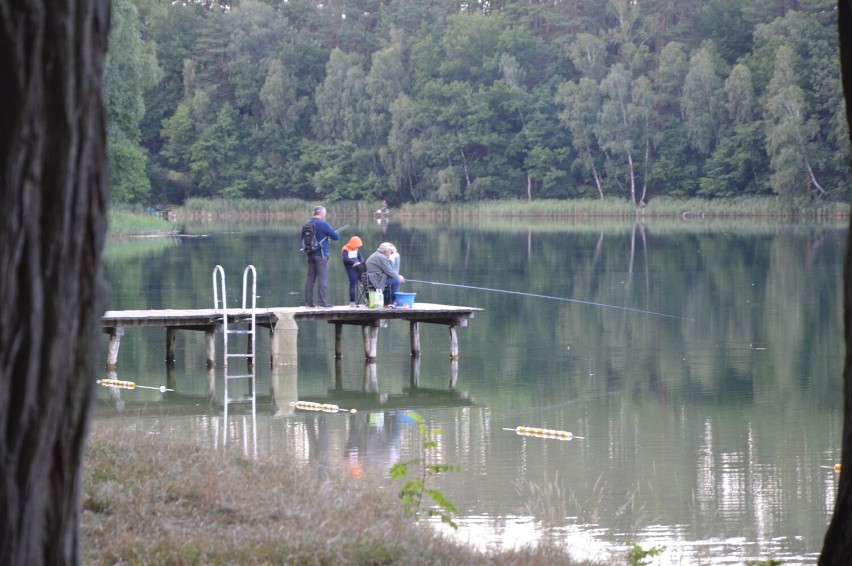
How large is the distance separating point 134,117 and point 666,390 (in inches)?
1468

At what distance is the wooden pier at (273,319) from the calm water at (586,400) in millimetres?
323

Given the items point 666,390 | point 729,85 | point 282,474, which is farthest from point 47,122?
point 729,85

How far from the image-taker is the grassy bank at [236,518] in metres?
5.63

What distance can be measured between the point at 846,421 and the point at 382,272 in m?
13.0

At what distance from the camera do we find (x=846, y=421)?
4.39 m

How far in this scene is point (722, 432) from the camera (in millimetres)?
12609

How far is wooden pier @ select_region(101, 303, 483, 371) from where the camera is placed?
15.9 metres

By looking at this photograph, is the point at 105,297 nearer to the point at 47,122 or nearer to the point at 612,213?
the point at 47,122

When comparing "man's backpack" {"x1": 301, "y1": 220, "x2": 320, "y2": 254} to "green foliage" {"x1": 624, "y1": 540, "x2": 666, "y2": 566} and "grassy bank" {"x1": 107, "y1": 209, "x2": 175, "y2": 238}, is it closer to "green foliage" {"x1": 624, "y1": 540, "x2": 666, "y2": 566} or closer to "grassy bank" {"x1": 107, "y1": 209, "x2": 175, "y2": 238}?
"green foliage" {"x1": 624, "y1": 540, "x2": 666, "y2": 566}

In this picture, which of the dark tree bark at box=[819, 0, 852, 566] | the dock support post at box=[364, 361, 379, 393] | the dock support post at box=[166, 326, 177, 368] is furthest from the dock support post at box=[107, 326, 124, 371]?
the dark tree bark at box=[819, 0, 852, 566]

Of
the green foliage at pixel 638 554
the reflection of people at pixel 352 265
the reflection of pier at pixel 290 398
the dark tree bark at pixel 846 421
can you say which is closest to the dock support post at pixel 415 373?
the reflection of pier at pixel 290 398

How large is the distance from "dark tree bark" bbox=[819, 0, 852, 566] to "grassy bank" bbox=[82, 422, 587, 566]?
1.78 m

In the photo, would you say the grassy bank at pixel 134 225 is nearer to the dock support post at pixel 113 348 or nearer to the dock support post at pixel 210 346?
the dock support post at pixel 210 346

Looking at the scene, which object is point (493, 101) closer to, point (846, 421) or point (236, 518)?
point (236, 518)
